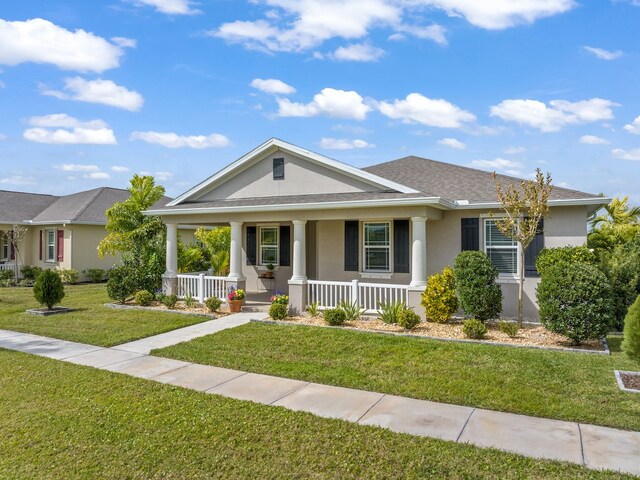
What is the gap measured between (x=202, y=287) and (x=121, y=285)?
9.18 ft

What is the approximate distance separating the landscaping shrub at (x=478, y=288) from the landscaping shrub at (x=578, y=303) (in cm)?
141

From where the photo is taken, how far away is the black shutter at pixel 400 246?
13.1 metres

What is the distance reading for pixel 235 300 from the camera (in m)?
13.0

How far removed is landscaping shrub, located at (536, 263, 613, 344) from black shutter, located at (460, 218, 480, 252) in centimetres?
322

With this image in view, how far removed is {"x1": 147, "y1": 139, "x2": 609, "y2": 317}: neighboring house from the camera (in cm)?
1134

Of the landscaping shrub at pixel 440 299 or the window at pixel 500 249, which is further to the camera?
the window at pixel 500 249

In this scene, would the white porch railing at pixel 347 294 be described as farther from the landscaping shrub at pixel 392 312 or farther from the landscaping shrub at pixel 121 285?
the landscaping shrub at pixel 121 285

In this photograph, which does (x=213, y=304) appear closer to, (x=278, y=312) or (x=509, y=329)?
(x=278, y=312)

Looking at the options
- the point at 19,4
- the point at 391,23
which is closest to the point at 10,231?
the point at 19,4

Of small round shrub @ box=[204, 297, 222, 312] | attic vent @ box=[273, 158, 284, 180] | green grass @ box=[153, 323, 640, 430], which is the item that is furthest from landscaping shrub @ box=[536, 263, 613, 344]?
small round shrub @ box=[204, 297, 222, 312]

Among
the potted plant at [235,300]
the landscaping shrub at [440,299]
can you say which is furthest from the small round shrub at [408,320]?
the potted plant at [235,300]

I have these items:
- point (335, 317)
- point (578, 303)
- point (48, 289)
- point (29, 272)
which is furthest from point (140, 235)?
point (578, 303)

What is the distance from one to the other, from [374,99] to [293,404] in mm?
15408

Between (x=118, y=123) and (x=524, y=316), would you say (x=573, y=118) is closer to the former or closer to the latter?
(x=524, y=316)
